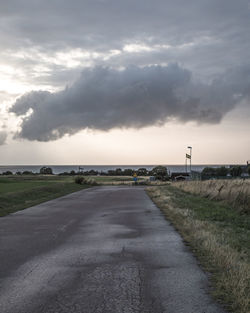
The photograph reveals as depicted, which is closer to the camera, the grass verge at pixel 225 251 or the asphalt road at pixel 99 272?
the asphalt road at pixel 99 272

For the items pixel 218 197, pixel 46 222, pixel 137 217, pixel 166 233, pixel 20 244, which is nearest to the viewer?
pixel 20 244

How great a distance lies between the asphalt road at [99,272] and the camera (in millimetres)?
5254

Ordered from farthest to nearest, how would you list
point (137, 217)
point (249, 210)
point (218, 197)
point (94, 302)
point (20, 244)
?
point (218, 197)
point (249, 210)
point (137, 217)
point (20, 244)
point (94, 302)

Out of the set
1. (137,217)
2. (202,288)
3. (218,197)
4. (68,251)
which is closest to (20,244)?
(68,251)

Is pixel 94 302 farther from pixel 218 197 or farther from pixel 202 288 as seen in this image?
pixel 218 197

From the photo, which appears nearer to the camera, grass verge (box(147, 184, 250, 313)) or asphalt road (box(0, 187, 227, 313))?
asphalt road (box(0, 187, 227, 313))

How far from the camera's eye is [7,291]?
5844 mm

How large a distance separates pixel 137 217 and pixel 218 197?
9523 millimetres

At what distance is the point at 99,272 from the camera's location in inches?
276

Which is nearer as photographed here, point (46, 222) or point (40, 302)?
point (40, 302)

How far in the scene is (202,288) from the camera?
19.7 ft

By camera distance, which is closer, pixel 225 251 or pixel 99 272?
pixel 99 272

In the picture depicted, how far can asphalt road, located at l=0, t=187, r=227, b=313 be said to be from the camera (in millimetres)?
5254

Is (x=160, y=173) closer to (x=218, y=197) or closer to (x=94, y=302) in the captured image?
(x=218, y=197)
